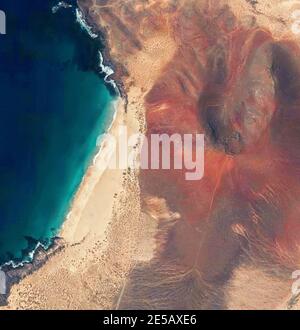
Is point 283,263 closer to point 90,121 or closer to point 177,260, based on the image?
point 177,260

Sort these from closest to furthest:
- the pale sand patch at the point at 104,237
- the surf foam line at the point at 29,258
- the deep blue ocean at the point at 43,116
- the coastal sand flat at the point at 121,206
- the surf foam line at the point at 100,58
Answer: the coastal sand flat at the point at 121,206, the pale sand patch at the point at 104,237, the surf foam line at the point at 29,258, the deep blue ocean at the point at 43,116, the surf foam line at the point at 100,58

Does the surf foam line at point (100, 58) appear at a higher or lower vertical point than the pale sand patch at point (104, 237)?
higher

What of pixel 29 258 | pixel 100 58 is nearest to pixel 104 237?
pixel 29 258

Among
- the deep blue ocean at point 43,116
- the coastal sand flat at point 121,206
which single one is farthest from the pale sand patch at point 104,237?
the deep blue ocean at point 43,116

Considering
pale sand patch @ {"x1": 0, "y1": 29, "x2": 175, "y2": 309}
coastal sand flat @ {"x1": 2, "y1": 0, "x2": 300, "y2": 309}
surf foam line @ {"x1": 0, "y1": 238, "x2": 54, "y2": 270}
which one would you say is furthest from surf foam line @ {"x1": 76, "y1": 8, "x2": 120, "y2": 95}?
surf foam line @ {"x1": 0, "y1": 238, "x2": 54, "y2": 270}

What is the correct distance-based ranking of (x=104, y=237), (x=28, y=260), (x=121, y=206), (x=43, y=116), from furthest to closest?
(x=43, y=116) < (x=28, y=260) < (x=121, y=206) < (x=104, y=237)

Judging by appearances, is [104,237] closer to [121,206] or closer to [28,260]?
[121,206]

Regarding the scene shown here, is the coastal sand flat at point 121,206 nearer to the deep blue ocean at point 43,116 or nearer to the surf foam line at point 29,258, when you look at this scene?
the surf foam line at point 29,258

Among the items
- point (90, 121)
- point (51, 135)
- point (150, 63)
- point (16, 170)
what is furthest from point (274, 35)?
point (16, 170)
